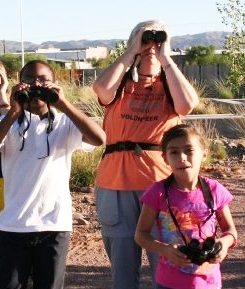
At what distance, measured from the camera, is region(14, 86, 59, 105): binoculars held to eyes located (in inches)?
142

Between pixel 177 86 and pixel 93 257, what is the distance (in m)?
2.95

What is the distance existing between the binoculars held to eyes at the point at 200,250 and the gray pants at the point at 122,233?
2.42ft

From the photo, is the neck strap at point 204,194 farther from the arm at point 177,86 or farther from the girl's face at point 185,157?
the arm at point 177,86

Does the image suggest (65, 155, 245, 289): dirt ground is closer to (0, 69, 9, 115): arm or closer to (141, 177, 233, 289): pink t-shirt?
(0, 69, 9, 115): arm

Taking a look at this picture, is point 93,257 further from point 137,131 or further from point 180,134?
point 180,134

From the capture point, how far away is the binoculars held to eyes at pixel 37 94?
142 inches

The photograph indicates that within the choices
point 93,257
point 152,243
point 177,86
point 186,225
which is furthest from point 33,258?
point 93,257

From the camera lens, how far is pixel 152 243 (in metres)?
3.37

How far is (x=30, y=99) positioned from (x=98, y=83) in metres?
0.44

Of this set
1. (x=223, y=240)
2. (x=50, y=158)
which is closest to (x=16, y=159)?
(x=50, y=158)

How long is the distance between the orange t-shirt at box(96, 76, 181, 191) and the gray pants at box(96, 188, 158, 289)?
0.06 m

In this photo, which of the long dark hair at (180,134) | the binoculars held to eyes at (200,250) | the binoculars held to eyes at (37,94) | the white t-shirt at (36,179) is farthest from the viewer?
the white t-shirt at (36,179)

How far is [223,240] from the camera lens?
3297 mm

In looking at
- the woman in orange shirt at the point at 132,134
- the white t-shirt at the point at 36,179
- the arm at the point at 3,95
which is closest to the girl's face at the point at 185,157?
the woman in orange shirt at the point at 132,134
